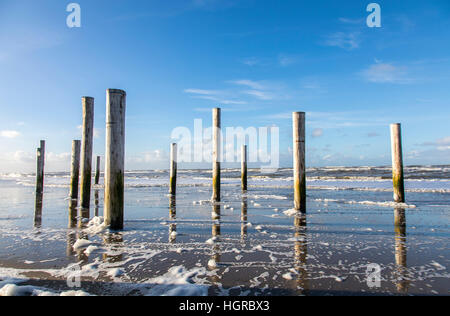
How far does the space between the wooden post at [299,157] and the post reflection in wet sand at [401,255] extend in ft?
7.38

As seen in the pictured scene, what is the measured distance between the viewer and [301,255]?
3639 mm

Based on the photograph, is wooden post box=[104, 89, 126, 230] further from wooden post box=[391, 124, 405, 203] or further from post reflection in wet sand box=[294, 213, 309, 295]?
wooden post box=[391, 124, 405, 203]

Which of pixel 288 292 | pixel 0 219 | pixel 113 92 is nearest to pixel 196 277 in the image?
pixel 288 292

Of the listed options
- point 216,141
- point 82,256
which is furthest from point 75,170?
point 82,256

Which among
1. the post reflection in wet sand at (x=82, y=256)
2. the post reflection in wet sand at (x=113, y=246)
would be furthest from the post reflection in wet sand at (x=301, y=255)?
the post reflection in wet sand at (x=82, y=256)

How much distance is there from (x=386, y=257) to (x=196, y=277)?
2633 mm

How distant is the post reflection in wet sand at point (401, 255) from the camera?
2.67 meters

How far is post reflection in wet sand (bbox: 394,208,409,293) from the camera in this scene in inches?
A: 105

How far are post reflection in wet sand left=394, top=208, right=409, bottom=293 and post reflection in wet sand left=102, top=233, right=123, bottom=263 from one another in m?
3.29

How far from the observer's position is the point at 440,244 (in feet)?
13.9

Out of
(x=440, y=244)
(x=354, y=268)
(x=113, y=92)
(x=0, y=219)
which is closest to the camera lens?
(x=354, y=268)

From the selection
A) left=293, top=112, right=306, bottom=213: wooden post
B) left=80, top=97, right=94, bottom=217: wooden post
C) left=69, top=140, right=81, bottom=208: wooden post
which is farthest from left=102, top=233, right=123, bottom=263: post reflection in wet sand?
left=69, top=140, right=81, bottom=208: wooden post

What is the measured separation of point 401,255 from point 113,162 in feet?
16.7
